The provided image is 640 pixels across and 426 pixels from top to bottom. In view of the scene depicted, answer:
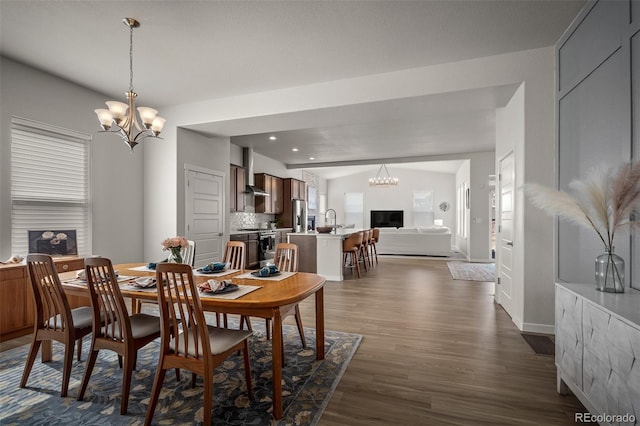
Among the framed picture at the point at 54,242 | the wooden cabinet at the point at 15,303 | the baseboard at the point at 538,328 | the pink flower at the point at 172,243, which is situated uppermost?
the pink flower at the point at 172,243

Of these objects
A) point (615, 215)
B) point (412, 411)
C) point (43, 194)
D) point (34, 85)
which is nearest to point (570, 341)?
point (615, 215)

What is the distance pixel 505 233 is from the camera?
12.7ft

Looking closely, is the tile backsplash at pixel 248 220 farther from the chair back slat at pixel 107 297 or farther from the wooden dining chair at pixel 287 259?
the chair back slat at pixel 107 297

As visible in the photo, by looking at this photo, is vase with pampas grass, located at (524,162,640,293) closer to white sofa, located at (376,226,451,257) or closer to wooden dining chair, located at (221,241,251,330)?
wooden dining chair, located at (221,241,251,330)

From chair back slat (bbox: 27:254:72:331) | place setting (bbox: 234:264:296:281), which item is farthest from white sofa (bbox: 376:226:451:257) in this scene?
chair back slat (bbox: 27:254:72:331)

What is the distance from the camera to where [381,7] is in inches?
96.8

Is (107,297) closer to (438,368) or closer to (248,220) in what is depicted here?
(438,368)

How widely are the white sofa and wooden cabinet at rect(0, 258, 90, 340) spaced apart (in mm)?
7996

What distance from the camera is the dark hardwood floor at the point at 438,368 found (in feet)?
6.07

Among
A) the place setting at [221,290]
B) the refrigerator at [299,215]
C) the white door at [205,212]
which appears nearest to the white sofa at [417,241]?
the refrigerator at [299,215]

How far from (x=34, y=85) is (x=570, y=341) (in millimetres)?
5444

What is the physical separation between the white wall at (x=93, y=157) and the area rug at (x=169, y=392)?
1686 millimetres

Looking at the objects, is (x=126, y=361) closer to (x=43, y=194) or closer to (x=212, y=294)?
(x=212, y=294)

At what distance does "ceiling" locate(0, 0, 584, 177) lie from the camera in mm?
2480
